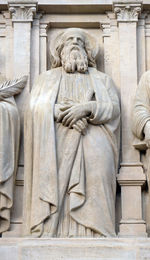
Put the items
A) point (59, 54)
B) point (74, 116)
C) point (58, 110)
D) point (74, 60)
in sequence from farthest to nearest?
point (59, 54)
point (74, 60)
point (58, 110)
point (74, 116)

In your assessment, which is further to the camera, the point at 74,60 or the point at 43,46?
the point at 43,46

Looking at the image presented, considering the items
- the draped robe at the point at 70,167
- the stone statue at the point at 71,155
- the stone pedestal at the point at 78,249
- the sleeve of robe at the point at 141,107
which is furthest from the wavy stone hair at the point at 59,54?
the stone pedestal at the point at 78,249

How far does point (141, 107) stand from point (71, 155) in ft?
3.74

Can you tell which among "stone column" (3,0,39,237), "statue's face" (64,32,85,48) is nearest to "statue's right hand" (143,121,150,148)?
"statue's face" (64,32,85,48)

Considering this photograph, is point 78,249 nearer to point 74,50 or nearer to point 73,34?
point 74,50

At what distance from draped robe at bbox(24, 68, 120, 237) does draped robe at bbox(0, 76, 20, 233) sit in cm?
16

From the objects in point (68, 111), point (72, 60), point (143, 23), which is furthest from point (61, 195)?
point (143, 23)

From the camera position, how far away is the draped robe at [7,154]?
1273 cm

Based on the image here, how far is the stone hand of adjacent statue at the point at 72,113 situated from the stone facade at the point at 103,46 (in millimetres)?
647

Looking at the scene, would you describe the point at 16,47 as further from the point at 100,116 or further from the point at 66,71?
the point at 100,116

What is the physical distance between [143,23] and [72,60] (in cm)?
119

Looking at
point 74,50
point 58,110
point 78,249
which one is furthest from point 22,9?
point 78,249

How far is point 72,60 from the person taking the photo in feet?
A: 43.9

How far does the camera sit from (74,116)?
504 inches
